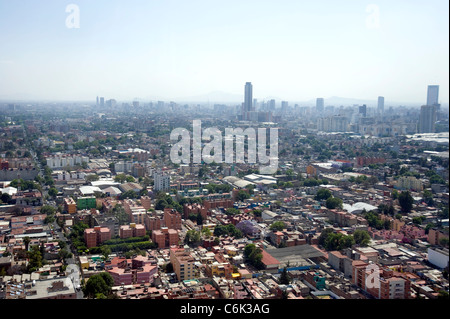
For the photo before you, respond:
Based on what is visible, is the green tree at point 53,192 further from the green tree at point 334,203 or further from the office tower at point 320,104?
the office tower at point 320,104

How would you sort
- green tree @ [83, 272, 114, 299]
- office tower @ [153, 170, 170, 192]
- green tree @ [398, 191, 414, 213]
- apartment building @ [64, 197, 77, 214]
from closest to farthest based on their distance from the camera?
green tree @ [83, 272, 114, 299] → apartment building @ [64, 197, 77, 214] → green tree @ [398, 191, 414, 213] → office tower @ [153, 170, 170, 192]

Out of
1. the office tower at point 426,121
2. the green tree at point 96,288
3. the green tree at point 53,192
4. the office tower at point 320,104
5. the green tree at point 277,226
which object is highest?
the office tower at point 320,104

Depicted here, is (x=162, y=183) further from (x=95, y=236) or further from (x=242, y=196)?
(x=95, y=236)

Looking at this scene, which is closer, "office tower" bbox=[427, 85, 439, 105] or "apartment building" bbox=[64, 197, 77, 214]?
"office tower" bbox=[427, 85, 439, 105]

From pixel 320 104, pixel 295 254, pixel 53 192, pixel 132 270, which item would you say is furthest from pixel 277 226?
pixel 320 104

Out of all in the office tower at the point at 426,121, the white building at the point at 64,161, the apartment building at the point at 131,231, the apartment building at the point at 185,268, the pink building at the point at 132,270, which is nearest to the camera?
the pink building at the point at 132,270

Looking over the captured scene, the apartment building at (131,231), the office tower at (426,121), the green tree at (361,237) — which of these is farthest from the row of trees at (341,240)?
the office tower at (426,121)

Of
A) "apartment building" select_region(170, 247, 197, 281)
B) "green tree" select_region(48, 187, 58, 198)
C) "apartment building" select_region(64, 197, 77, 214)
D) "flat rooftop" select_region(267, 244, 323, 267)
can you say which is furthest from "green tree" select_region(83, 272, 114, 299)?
"green tree" select_region(48, 187, 58, 198)

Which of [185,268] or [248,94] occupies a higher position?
[248,94]

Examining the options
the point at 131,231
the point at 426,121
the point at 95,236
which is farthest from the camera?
the point at 426,121

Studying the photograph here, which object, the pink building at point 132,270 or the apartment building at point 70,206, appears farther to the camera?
the apartment building at point 70,206

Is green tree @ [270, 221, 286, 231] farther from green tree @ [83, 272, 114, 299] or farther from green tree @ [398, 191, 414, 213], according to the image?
green tree @ [83, 272, 114, 299]

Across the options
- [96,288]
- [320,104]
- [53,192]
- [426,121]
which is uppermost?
[320,104]

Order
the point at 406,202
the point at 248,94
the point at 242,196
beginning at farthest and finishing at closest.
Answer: the point at 248,94
the point at 242,196
the point at 406,202
